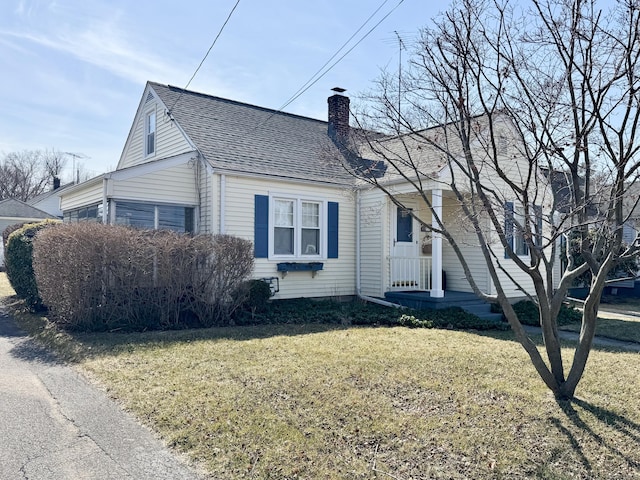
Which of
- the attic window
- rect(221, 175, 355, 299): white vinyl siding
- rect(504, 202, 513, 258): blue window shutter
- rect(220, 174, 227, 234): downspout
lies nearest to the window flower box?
rect(221, 175, 355, 299): white vinyl siding

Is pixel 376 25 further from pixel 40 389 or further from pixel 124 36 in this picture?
pixel 40 389

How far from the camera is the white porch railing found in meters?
12.4

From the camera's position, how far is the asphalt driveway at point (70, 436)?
11.2ft

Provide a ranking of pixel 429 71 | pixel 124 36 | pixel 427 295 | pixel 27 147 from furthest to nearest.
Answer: pixel 27 147 → pixel 427 295 → pixel 124 36 → pixel 429 71

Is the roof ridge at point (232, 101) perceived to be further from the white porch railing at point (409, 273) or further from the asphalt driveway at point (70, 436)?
the asphalt driveway at point (70, 436)

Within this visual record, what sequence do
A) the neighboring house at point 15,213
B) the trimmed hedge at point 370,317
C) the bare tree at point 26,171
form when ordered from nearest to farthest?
1. the trimmed hedge at point 370,317
2. the neighboring house at point 15,213
3. the bare tree at point 26,171

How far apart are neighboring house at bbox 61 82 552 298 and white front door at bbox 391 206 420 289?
0.03m

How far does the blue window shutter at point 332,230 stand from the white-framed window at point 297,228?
145mm

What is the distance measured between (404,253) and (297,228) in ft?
10.0

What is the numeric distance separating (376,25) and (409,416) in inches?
274

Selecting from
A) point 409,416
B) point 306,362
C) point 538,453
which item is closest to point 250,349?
point 306,362

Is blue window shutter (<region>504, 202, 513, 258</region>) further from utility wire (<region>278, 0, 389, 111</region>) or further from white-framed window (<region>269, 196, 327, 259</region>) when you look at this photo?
white-framed window (<region>269, 196, 327, 259</region>)

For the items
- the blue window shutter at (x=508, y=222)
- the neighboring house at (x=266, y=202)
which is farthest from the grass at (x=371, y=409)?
the neighboring house at (x=266, y=202)

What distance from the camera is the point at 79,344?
279 inches
